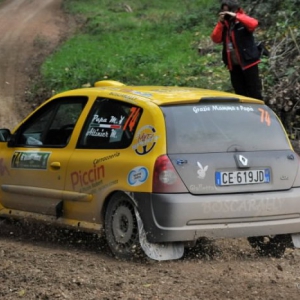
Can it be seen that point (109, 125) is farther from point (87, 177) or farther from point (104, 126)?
point (87, 177)

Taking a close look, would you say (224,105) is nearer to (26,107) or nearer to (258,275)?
(258,275)

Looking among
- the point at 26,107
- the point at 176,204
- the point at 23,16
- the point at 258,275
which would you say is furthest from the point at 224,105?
the point at 23,16

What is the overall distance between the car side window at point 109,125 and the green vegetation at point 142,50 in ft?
21.2

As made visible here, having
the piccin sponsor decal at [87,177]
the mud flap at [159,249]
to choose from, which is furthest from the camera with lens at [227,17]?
the mud flap at [159,249]

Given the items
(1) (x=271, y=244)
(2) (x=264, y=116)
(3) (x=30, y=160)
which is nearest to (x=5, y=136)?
(3) (x=30, y=160)

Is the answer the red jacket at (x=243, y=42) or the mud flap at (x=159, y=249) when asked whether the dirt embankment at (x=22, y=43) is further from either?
the mud flap at (x=159, y=249)

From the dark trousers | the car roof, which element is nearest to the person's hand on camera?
the dark trousers

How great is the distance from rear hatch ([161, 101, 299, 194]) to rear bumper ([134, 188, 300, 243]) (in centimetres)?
9

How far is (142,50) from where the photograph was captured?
21.2m

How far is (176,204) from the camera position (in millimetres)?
7023

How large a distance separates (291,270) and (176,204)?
1103mm

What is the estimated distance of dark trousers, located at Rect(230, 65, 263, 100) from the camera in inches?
453

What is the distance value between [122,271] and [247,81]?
17.5 feet

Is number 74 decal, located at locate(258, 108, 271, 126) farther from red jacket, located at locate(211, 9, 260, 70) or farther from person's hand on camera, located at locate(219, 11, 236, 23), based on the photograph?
person's hand on camera, located at locate(219, 11, 236, 23)
